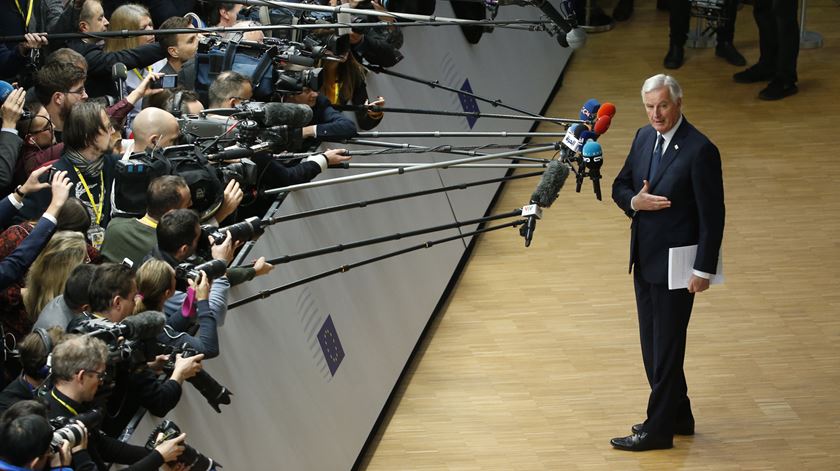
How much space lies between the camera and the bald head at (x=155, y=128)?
4906mm

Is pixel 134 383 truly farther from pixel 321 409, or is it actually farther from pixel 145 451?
pixel 321 409

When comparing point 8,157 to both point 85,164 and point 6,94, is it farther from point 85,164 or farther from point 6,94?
point 85,164

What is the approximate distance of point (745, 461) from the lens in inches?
228

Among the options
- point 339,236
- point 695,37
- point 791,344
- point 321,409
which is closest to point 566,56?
point 695,37

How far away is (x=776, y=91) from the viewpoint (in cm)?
1013

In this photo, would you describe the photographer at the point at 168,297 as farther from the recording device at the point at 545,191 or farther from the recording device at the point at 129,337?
the recording device at the point at 545,191

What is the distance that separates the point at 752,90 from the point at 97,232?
270 inches

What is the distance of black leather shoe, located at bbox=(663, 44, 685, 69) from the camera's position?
429 inches

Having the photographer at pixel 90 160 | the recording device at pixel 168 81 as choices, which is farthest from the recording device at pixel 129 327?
the recording device at pixel 168 81

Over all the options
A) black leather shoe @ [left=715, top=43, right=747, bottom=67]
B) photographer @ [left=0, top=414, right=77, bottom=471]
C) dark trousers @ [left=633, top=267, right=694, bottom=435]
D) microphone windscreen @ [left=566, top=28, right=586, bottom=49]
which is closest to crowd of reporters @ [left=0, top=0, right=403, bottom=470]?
photographer @ [left=0, top=414, right=77, bottom=471]

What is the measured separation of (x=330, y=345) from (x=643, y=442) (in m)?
1.50

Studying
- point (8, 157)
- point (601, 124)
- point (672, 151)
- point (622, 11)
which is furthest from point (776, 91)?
point (8, 157)

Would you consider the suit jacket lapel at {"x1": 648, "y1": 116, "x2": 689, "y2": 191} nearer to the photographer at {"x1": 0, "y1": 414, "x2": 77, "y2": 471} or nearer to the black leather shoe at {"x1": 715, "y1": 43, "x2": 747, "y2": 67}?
the photographer at {"x1": 0, "y1": 414, "x2": 77, "y2": 471}

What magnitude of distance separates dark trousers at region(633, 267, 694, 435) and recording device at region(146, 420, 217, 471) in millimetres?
2385
